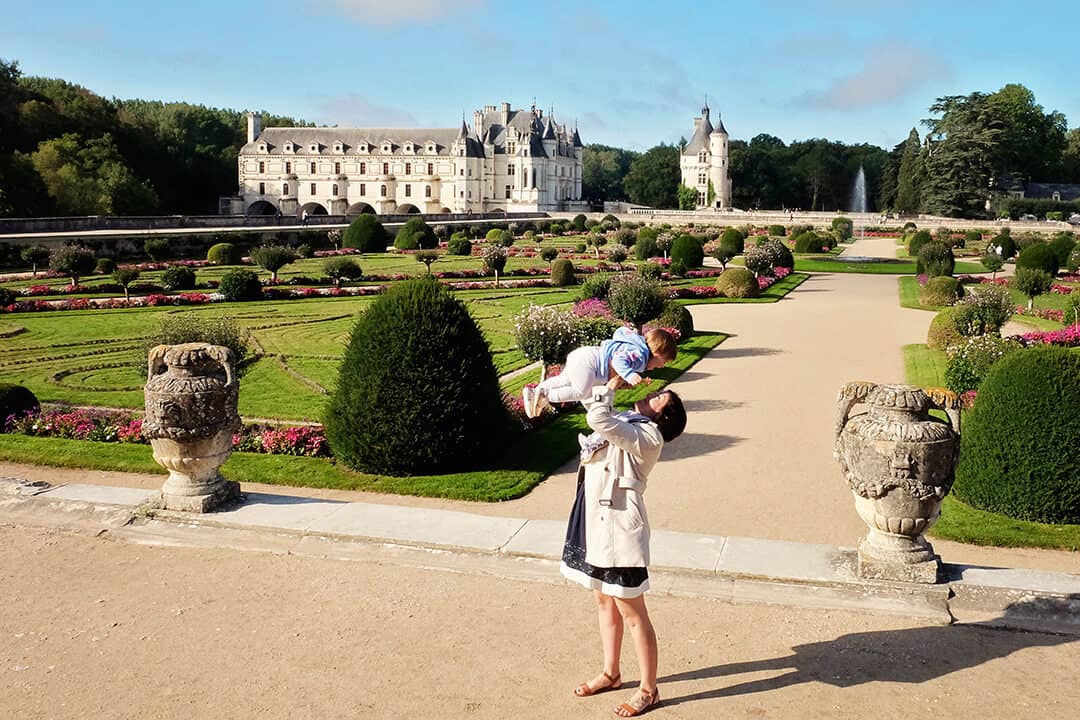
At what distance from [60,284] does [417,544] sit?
2248 cm

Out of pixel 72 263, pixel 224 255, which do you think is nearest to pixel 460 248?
pixel 224 255

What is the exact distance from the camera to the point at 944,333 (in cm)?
1503

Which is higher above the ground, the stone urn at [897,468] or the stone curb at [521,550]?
the stone urn at [897,468]

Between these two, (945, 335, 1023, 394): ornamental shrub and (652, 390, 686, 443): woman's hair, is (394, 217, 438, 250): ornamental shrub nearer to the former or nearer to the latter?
(945, 335, 1023, 394): ornamental shrub

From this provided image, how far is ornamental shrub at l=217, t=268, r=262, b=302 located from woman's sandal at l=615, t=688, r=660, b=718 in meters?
19.5

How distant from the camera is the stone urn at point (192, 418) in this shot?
256 inches

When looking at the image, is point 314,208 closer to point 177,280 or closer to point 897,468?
point 177,280

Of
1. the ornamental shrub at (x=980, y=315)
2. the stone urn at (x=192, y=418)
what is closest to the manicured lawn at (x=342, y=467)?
the stone urn at (x=192, y=418)

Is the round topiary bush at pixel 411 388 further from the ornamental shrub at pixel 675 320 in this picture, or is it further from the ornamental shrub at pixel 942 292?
the ornamental shrub at pixel 942 292

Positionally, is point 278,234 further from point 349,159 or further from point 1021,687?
point 349,159

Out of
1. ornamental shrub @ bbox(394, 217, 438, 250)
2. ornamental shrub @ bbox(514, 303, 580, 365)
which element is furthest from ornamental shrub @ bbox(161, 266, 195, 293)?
ornamental shrub @ bbox(394, 217, 438, 250)

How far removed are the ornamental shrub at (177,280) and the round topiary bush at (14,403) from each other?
13.6 m

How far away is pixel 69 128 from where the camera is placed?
5466cm

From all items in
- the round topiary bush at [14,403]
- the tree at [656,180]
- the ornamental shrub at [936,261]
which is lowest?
the round topiary bush at [14,403]
